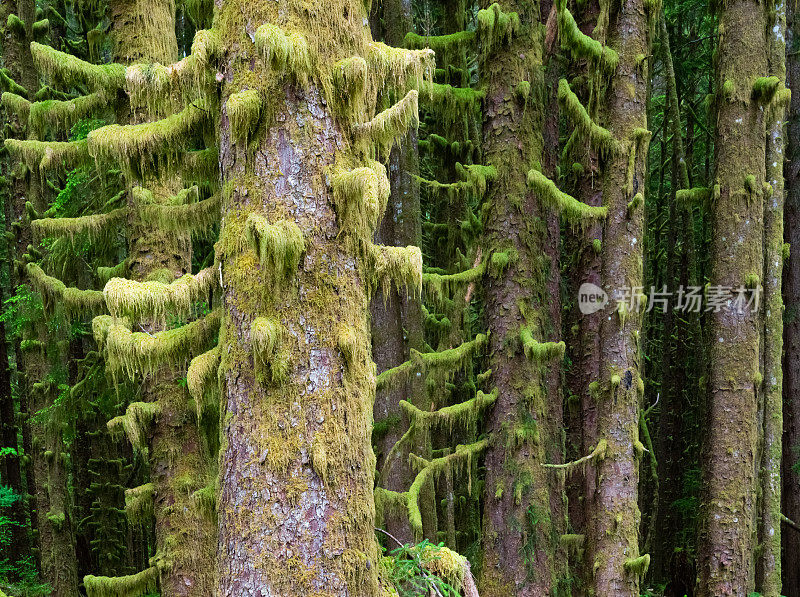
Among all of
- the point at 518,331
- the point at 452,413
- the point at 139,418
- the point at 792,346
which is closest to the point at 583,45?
the point at 518,331

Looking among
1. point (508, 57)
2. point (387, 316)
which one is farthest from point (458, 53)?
point (387, 316)

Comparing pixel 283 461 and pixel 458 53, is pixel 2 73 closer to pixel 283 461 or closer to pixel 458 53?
pixel 458 53

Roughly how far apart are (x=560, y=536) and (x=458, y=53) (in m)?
5.32

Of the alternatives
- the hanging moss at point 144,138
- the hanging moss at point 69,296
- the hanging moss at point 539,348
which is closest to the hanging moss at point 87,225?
the hanging moss at point 69,296

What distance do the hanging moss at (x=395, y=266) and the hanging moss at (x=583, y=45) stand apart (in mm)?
4271

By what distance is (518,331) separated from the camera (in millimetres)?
6820

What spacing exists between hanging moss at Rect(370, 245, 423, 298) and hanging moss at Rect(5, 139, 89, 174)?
3029 millimetres

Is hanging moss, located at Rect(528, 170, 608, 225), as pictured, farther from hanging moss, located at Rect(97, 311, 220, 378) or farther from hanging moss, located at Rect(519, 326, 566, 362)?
hanging moss, located at Rect(97, 311, 220, 378)

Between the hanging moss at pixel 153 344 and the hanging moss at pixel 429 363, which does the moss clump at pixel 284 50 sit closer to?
the hanging moss at pixel 153 344

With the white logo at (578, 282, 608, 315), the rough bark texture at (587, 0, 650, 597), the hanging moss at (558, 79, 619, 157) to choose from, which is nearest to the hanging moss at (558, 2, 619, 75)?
the rough bark texture at (587, 0, 650, 597)

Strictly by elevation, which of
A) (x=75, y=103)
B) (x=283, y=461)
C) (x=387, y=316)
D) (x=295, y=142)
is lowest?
(x=387, y=316)

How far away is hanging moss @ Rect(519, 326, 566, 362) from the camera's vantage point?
259 inches

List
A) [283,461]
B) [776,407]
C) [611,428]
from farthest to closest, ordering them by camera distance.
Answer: [776,407] < [611,428] < [283,461]

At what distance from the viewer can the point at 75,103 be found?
6086mm
